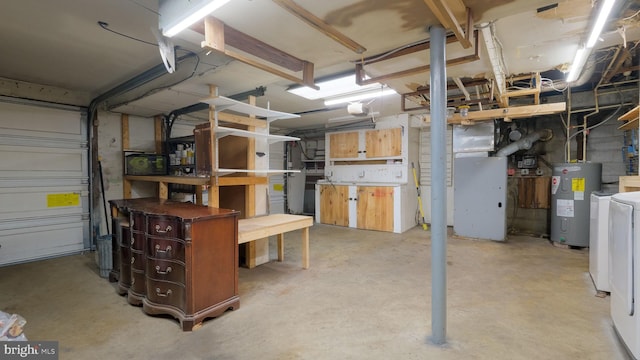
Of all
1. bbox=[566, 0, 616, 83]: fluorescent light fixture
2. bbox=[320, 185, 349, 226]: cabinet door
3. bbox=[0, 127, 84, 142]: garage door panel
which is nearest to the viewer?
bbox=[566, 0, 616, 83]: fluorescent light fixture

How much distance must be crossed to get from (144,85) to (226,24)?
84.5 inches

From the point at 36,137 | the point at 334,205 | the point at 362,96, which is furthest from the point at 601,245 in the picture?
the point at 36,137

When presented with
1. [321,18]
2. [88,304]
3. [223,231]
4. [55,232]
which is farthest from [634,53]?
[55,232]

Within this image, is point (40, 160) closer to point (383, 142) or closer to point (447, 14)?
point (447, 14)

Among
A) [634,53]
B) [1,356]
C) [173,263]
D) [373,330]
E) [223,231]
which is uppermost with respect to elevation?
[634,53]

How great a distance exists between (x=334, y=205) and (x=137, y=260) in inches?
177

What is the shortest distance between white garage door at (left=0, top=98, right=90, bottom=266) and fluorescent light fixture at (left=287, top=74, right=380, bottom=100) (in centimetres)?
345

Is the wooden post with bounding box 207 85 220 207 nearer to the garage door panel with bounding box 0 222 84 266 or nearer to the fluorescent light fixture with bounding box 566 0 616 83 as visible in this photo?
the garage door panel with bounding box 0 222 84 266

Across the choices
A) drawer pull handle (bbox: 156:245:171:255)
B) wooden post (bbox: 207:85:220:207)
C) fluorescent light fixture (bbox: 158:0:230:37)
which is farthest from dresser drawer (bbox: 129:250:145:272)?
fluorescent light fixture (bbox: 158:0:230:37)

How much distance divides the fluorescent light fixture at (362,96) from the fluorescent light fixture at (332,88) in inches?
6.3

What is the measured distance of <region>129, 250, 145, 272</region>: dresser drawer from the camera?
271 cm

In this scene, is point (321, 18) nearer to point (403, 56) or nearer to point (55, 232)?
point (403, 56)

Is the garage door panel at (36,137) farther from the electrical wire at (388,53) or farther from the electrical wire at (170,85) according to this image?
the electrical wire at (388,53)

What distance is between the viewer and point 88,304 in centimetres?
280
